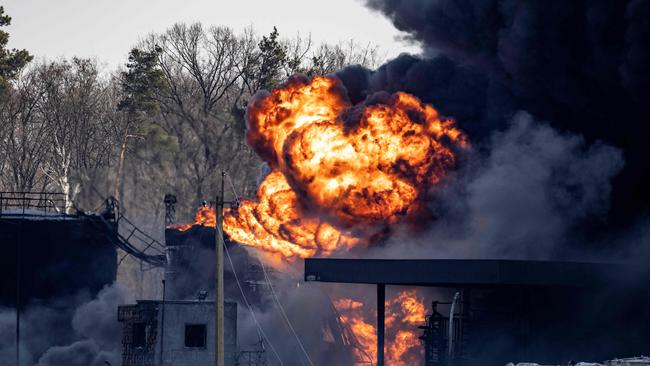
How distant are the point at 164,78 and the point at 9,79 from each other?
12.8 metres

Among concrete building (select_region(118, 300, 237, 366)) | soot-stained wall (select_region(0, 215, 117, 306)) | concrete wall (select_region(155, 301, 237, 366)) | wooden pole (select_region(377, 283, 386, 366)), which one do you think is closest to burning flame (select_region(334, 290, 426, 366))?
wooden pole (select_region(377, 283, 386, 366))

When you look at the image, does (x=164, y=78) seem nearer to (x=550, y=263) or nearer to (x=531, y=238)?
(x=531, y=238)

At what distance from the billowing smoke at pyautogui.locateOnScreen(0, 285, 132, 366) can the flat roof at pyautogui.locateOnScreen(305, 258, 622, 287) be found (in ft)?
64.2

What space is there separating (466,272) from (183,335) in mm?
15782

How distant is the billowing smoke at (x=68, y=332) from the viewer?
7088 centimetres

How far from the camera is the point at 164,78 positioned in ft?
337

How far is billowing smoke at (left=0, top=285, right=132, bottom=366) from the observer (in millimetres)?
70875

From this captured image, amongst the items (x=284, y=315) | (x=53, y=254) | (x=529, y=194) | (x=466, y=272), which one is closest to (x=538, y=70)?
(x=529, y=194)

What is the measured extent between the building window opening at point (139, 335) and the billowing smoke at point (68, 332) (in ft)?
26.0

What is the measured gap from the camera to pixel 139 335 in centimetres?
6197

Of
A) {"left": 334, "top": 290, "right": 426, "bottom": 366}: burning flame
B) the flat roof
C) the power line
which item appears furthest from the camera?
the power line

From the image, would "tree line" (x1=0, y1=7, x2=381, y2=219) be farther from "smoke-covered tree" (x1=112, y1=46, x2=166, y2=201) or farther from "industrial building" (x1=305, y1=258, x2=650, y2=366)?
"industrial building" (x1=305, y1=258, x2=650, y2=366)

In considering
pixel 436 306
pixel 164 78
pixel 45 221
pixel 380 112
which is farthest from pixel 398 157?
pixel 164 78

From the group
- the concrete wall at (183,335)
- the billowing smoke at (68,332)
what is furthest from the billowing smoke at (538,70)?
the billowing smoke at (68,332)
